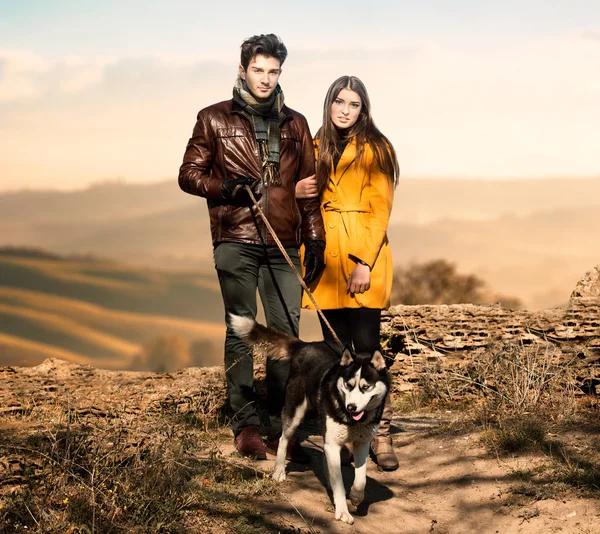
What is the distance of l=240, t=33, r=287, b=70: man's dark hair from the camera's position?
649 cm

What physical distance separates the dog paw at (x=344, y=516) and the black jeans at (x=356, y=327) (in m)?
1.36

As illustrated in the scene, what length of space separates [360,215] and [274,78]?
1.30 m

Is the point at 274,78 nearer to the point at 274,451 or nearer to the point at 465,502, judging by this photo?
the point at 274,451

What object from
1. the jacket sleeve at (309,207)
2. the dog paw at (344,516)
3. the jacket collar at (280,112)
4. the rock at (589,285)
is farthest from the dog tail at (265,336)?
the rock at (589,285)

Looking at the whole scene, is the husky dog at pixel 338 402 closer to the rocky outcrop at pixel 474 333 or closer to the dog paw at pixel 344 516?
the dog paw at pixel 344 516

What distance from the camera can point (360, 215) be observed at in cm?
668

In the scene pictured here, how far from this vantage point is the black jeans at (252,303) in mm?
6617

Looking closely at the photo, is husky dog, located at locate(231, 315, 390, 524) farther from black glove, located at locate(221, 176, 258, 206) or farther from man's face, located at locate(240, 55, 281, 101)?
man's face, located at locate(240, 55, 281, 101)

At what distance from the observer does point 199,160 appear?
6672 millimetres

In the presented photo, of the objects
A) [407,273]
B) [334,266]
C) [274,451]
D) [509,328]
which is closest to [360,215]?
[334,266]

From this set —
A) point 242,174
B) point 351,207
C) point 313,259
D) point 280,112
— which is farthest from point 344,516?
point 280,112

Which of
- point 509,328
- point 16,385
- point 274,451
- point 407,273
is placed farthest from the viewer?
point 407,273

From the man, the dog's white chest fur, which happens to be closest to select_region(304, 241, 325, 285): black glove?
the man

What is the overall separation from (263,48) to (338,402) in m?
2.84
